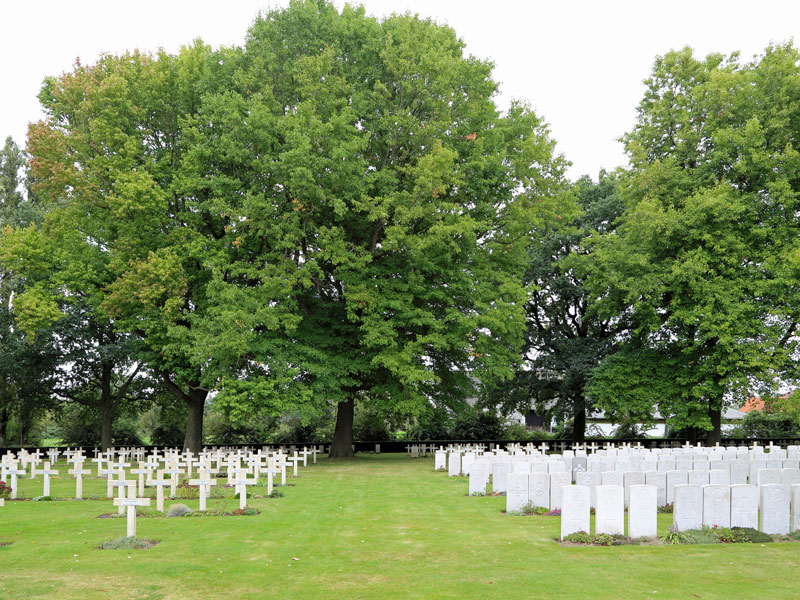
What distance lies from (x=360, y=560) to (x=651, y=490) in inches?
181

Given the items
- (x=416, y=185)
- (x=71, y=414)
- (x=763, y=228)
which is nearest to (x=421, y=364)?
(x=416, y=185)

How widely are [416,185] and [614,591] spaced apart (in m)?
19.7

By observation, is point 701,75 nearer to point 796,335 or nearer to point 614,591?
point 796,335

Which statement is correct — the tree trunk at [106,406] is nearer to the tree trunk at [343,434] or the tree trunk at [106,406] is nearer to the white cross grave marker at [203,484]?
the tree trunk at [343,434]

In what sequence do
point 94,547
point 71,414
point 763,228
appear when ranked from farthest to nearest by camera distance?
point 71,414, point 763,228, point 94,547

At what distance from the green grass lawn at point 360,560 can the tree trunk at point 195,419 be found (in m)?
15.3

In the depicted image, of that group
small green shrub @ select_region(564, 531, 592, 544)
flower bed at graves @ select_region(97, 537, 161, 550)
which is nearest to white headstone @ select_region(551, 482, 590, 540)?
small green shrub @ select_region(564, 531, 592, 544)

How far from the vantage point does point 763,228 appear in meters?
28.4

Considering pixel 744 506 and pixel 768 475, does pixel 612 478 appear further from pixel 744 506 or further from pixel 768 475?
pixel 768 475

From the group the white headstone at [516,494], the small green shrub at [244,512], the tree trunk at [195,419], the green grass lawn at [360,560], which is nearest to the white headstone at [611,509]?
the green grass lawn at [360,560]

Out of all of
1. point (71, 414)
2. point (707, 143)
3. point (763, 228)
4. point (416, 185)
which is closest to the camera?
point (416, 185)

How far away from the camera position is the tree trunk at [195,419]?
94.1ft

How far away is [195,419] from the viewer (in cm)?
2914

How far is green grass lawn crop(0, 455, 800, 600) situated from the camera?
284 inches
